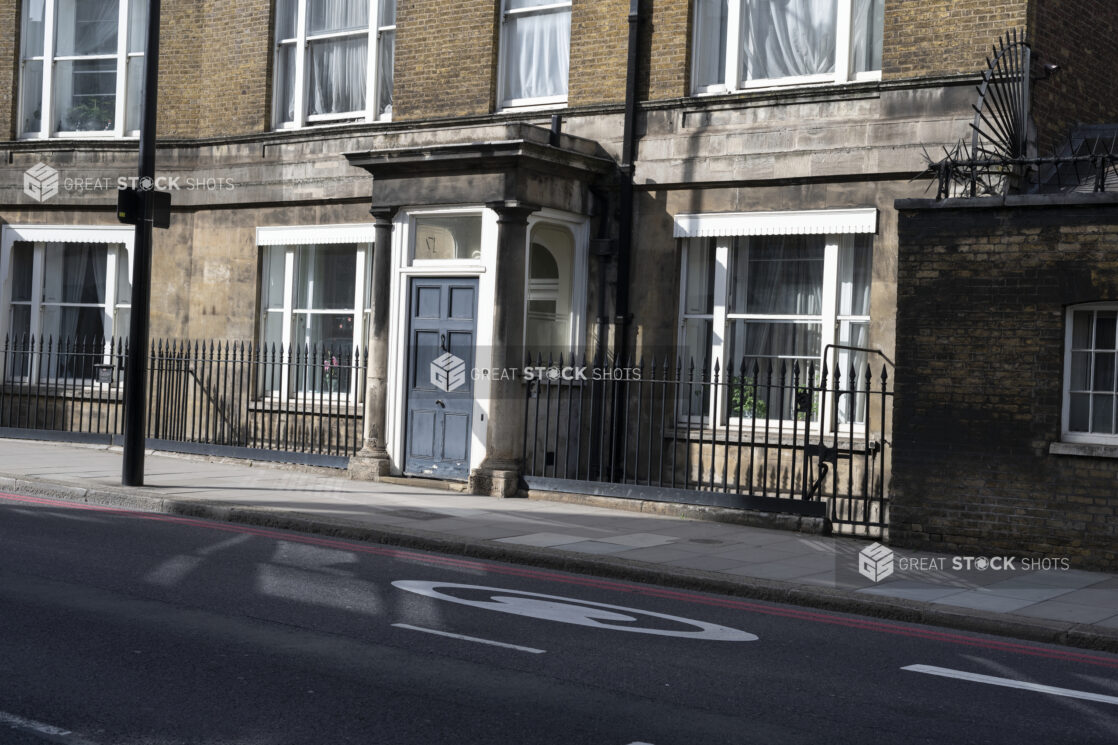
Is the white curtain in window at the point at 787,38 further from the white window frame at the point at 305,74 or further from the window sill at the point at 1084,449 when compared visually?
the window sill at the point at 1084,449

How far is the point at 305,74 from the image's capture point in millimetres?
18109

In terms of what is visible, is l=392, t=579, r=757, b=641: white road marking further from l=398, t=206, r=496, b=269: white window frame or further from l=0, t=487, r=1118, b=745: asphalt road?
l=398, t=206, r=496, b=269: white window frame

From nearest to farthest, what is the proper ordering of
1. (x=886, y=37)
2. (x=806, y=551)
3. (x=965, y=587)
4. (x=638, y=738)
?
(x=638, y=738), (x=965, y=587), (x=806, y=551), (x=886, y=37)

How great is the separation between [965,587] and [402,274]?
26.9 feet

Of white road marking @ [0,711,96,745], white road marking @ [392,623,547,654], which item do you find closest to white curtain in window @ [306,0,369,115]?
white road marking @ [392,623,547,654]

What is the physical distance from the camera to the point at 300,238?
1767 cm

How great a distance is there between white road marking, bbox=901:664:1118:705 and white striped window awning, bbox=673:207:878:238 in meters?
7.13

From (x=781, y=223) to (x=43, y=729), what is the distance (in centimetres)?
1042

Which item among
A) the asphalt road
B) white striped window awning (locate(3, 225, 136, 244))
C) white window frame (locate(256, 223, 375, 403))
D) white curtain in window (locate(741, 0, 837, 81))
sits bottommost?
the asphalt road

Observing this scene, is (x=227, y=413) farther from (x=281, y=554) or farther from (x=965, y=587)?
(x=965, y=587)

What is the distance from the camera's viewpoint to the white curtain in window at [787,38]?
557 inches

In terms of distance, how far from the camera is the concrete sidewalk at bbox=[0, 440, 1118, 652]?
29.4ft

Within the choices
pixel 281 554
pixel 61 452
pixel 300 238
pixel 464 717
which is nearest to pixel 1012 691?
pixel 464 717

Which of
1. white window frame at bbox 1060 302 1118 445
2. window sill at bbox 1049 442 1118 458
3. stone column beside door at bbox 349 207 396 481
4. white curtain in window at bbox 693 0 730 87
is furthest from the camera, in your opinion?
stone column beside door at bbox 349 207 396 481
